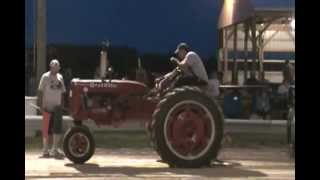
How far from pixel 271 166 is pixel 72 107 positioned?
2.94 metres

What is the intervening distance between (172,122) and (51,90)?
8.19ft

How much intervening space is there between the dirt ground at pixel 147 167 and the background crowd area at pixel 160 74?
186 cm

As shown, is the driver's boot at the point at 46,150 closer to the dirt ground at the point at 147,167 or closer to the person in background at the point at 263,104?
the dirt ground at the point at 147,167

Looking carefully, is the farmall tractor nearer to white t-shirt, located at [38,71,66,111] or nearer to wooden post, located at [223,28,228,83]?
white t-shirt, located at [38,71,66,111]

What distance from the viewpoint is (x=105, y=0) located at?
49.6 ft

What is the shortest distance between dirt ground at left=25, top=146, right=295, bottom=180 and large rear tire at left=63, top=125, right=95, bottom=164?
127 mm

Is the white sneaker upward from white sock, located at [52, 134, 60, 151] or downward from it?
downward

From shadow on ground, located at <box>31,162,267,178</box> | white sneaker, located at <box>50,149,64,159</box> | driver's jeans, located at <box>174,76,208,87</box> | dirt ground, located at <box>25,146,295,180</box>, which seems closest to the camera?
dirt ground, located at <box>25,146,295,180</box>

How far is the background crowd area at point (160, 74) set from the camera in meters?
13.8

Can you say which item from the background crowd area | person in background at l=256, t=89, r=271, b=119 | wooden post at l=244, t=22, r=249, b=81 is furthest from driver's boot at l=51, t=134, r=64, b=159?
wooden post at l=244, t=22, r=249, b=81

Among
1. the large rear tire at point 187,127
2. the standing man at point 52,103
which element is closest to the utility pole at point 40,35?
the standing man at point 52,103

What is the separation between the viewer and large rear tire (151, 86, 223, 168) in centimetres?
922
